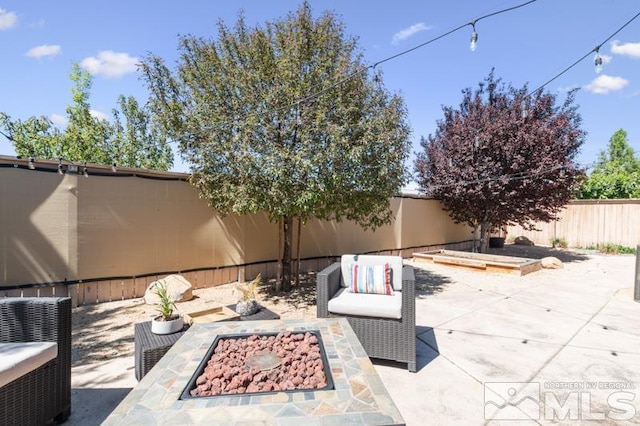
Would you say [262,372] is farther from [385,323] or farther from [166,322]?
[385,323]

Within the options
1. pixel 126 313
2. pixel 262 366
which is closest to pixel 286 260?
pixel 126 313

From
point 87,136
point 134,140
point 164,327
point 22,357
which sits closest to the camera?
point 22,357

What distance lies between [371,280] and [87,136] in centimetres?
1313

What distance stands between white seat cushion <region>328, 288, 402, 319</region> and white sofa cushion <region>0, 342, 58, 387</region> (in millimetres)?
2133

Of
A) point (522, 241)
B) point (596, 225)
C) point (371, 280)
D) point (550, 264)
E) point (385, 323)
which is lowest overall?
point (550, 264)

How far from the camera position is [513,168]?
27.3ft

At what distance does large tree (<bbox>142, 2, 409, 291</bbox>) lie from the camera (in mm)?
4301

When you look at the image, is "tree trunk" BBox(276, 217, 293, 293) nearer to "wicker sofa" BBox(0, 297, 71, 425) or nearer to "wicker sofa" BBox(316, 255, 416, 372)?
"wicker sofa" BBox(316, 255, 416, 372)

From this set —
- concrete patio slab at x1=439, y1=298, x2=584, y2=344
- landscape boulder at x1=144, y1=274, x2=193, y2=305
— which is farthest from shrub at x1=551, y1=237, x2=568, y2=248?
landscape boulder at x1=144, y1=274, x2=193, y2=305

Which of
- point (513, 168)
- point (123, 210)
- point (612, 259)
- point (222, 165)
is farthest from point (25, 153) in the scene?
point (612, 259)

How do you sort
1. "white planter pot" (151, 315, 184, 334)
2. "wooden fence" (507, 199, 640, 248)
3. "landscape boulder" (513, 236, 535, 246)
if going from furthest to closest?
"landscape boulder" (513, 236, 535, 246) < "wooden fence" (507, 199, 640, 248) < "white planter pot" (151, 315, 184, 334)

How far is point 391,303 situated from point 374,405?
164 cm

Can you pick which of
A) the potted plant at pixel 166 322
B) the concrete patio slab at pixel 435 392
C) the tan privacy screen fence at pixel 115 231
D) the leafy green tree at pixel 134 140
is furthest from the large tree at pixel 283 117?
the leafy green tree at pixel 134 140

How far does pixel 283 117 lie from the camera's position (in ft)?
14.8
